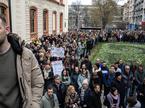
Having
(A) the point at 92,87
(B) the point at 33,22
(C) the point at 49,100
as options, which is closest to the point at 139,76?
(A) the point at 92,87

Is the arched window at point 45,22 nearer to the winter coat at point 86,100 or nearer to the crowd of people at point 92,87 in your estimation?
the crowd of people at point 92,87

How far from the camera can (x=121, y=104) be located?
10.1 metres

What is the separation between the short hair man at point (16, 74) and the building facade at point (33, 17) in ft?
59.1

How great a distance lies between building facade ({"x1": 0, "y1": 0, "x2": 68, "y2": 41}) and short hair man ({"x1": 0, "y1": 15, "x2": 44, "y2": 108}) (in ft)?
59.1

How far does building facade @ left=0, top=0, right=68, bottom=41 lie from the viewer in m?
22.8

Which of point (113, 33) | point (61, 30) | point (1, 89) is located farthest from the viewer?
point (61, 30)

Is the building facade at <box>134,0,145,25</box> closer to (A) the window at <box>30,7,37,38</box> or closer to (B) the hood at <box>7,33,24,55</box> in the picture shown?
(A) the window at <box>30,7,37,38</box>

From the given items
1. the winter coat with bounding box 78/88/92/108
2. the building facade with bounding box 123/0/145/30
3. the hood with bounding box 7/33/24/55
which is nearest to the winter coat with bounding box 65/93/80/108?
the winter coat with bounding box 78/88/92/108

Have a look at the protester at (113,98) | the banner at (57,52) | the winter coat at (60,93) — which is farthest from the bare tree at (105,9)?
the winter coat at (60,93)

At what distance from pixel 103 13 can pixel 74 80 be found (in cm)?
6986

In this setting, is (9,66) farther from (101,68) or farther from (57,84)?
(101,68)

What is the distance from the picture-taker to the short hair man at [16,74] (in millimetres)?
2594

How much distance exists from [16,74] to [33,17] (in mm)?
26516

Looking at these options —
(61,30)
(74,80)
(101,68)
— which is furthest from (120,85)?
(61,30)
